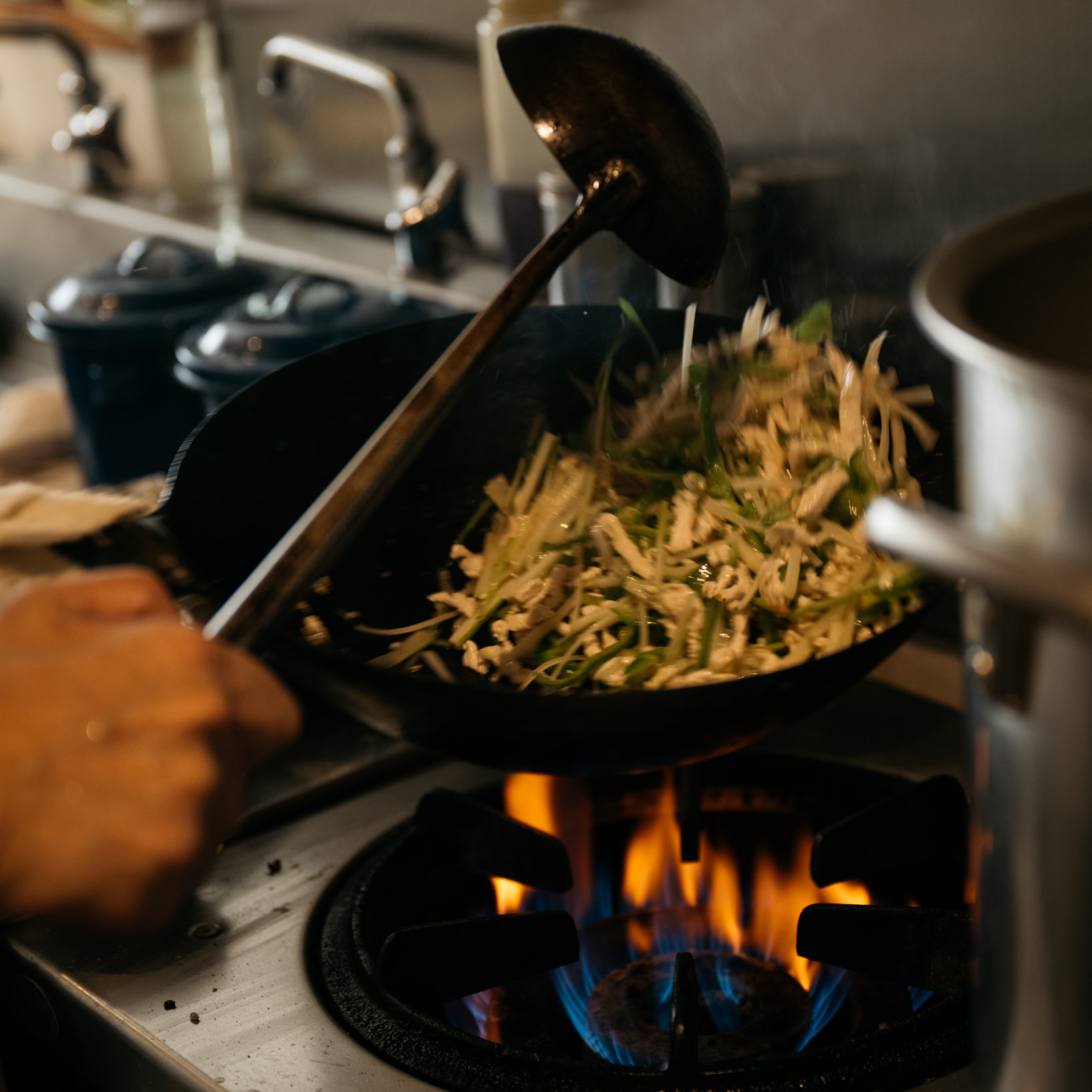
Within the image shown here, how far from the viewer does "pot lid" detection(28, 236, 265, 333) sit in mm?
1553

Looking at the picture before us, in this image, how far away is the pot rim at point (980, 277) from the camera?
0.36 meters

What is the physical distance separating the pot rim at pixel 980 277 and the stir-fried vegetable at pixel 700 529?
0.28 metres

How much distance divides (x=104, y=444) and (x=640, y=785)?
3.24 ft

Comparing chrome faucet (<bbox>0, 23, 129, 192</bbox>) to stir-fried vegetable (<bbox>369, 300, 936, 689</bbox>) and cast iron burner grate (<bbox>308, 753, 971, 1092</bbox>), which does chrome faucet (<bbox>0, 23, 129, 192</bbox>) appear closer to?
stir-fried vegetable (<bbox>369, 300, 936, 689</bbox>)

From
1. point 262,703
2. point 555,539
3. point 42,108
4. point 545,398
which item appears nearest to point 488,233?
point 545,398

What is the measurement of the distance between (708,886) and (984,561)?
0.55 meters

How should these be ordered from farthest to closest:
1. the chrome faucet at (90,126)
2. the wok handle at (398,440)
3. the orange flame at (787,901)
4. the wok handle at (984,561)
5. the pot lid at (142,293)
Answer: the chrome faucet at (90,126)
the pot lid at (142,293)
the orange flame at (787,901)
the wok handle at (398,440)
the wok handle at (984,561)

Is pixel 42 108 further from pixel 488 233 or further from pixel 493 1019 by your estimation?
pixel 493 1019

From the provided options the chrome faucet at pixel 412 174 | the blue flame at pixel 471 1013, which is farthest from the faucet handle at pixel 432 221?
the blue flame at pixel 471 1013

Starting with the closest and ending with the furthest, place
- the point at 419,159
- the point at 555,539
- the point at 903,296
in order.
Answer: the point at 555,539, the point at 903,296, the point at 419,159

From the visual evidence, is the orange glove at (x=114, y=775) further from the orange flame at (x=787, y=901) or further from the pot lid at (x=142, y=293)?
the pot lid at (x=142, y=293)

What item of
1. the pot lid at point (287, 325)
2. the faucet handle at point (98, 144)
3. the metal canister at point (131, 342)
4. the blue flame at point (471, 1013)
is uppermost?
the faucet handle at point (98, 144)

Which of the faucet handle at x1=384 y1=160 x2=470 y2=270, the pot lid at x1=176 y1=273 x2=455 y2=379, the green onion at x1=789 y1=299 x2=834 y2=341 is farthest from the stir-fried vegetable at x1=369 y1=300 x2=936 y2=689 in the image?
the faucet handle at x1=384 y1=160 x2=470 y2=270

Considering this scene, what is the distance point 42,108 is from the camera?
2.55m
